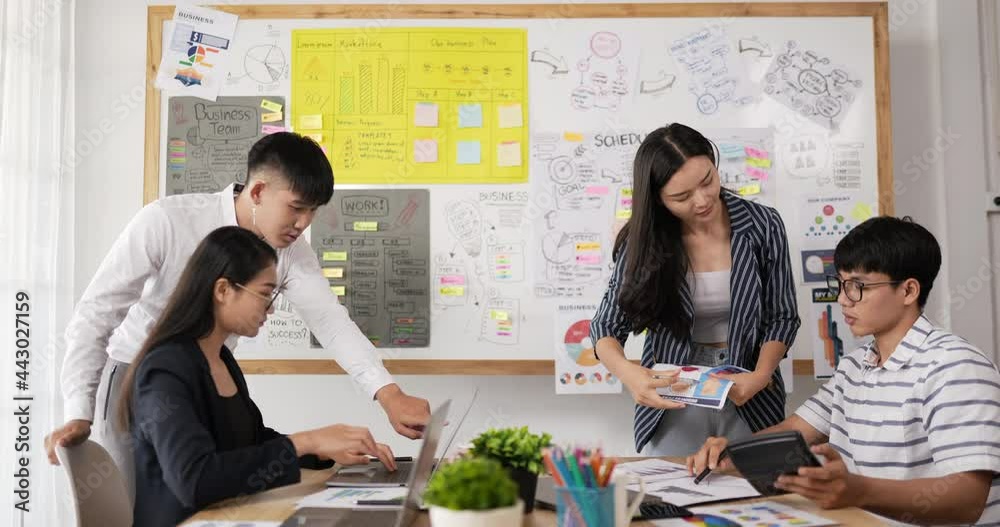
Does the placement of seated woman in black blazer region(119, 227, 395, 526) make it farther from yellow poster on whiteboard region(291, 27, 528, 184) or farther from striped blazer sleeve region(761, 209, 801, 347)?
yellow poster on whiteboard region(291, 27, 528, 184)

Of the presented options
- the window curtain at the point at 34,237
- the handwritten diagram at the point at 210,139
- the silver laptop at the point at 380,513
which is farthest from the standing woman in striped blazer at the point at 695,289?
the window curtain at the point at 34,237

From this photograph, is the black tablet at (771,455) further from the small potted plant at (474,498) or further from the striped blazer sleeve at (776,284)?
the striped blazer sleeve at (776,284)

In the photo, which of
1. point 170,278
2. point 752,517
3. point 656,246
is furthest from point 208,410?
point 656,246

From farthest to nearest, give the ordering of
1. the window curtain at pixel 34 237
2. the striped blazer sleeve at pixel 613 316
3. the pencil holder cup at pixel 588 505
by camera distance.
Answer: the window curtain at pixel 34 237
the striped blazer sleeve at pixel 613 316
the pencil holder cup at pixel 588 505

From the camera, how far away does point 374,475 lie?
1.61m

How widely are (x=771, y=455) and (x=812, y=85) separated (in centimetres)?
190

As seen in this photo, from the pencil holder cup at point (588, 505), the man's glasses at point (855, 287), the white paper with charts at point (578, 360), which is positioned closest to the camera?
the pencil holder cup at point (588, 505)

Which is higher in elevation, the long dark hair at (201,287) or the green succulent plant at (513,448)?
the long dark hair at (201,287)

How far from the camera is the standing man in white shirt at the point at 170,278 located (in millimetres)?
1823

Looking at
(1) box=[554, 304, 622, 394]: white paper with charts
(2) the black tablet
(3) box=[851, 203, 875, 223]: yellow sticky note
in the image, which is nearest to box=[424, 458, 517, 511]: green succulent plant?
(2) the black tablet

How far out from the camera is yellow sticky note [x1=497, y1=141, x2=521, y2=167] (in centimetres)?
285

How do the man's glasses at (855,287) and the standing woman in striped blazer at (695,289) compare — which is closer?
the man's glasses at (855,287)

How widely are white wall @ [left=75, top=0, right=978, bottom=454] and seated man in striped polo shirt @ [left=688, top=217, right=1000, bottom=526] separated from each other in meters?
1.27

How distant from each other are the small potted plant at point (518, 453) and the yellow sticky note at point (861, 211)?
1.96 meters
